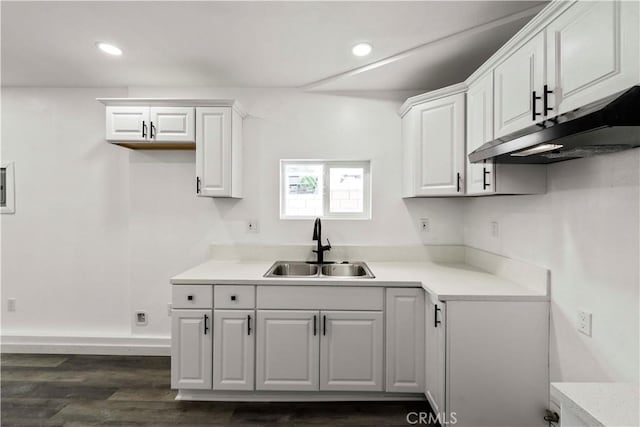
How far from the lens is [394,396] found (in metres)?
2.15

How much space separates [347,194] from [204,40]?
1.68 meters

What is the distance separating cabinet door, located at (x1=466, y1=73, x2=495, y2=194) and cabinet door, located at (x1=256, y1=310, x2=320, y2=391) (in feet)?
4.52

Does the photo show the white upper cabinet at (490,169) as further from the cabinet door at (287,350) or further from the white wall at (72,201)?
the white wall at (72,201)

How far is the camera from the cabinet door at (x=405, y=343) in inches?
81.6

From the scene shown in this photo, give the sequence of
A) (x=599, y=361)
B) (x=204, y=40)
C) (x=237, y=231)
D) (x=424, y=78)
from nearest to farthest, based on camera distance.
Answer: (x=599, y=361) → (x=204, y=40) → (x=424, y=78) → (x=237, y=231)

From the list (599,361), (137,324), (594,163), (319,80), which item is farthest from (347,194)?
(137,324)

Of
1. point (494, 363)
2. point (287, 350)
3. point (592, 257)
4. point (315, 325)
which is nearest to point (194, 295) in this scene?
point (287, 350)

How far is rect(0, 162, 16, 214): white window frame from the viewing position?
292 centimetres

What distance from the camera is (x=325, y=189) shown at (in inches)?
114

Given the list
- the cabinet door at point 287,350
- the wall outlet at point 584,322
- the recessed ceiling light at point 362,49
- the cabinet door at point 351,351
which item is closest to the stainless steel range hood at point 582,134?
the wall outlet at point 584,322

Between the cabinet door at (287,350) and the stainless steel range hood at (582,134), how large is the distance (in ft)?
4.90

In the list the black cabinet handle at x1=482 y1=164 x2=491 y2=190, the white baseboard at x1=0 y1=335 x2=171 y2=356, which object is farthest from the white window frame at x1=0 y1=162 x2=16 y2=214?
the black cabinet handle at x1=482 y1=164 x2=491 y2=190

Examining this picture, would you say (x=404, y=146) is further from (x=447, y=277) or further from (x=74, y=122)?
(x=74, y=122)

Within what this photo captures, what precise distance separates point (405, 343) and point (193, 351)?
4.80ft
